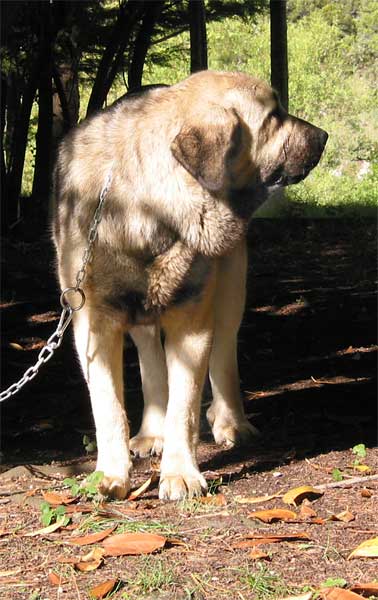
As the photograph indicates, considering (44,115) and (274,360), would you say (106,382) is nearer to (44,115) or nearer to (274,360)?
(274,360)

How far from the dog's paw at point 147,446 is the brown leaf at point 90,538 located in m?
1.39

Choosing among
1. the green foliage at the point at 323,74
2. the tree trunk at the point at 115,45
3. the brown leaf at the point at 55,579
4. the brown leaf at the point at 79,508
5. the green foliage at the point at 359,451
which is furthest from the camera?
the green foliage at the point at 323,74

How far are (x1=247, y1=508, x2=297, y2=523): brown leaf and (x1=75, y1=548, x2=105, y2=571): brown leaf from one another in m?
Result: 0.64

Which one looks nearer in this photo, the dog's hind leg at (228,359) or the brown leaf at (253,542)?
the brown leaf at (253,542)

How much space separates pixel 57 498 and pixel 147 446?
1041 mm

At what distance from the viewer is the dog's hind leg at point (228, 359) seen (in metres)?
4.95

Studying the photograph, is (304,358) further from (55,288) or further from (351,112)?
(351,112)

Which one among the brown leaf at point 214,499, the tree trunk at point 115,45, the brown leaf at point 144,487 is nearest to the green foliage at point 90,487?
the brown leaf at point 144,487

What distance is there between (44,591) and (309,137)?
7.51 feet

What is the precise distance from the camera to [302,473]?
14.0 ft

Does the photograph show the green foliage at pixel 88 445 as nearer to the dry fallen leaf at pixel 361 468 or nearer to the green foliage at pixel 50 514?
the green foliage at pixel 50 514

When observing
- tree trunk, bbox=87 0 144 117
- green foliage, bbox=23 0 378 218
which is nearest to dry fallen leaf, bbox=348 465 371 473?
tree trunk, bbox=87 0 144 117

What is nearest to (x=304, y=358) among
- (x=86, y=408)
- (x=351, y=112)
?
(x=86, y=408)

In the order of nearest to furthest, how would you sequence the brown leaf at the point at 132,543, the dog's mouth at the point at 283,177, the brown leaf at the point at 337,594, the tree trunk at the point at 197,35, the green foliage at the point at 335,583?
the brown leaf at the point at 337,594, the green foliage at the point at 335,583, the brown leaf at the point at 132,543, the dog's mouth at the point at 283,177, the tree trunk at the point at 197,35
